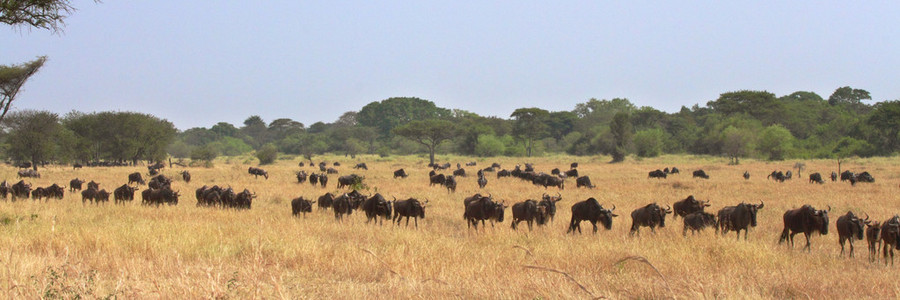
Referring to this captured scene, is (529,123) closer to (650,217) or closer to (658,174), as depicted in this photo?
(658,174)

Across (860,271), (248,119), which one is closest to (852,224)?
(860,271)

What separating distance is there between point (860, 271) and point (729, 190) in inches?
614

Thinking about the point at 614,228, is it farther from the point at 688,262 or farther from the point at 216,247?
the point at 216,247

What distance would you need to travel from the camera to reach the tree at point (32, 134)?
42812mm

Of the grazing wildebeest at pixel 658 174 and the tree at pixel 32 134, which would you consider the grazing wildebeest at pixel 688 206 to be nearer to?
the grazing wildebeest at pixel 658 174

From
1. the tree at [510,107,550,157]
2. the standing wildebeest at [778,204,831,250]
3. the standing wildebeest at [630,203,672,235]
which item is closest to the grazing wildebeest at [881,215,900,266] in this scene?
the standing wildebeest at [778,204,831,250]

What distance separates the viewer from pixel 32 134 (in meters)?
42.7

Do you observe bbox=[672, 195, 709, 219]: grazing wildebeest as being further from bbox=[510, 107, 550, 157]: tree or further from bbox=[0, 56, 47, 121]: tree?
bbox=[510, 107, 550, 157]: tree

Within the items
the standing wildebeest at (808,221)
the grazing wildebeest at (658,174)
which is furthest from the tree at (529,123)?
the standing wildebeest at (808,221)

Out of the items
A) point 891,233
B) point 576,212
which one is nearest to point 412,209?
point 576,212

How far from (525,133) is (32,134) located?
51.0m

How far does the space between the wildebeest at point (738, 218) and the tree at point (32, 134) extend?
4644cm

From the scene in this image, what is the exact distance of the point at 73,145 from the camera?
159 feet

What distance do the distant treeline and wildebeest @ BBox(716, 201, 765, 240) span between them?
4217cm
